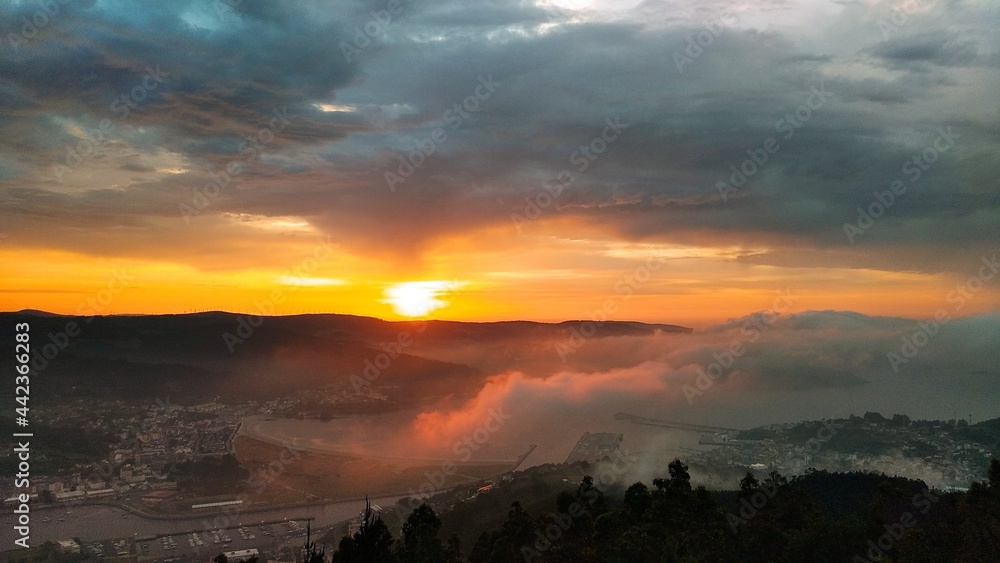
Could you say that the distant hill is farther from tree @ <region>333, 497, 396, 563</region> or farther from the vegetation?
tree @ <region>333, 497, 396, 563</region>

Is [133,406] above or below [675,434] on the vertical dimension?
above

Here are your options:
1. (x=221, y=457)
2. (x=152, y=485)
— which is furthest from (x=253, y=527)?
(x=221, y=457)

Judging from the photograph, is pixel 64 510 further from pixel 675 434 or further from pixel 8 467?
pixel 675 434
